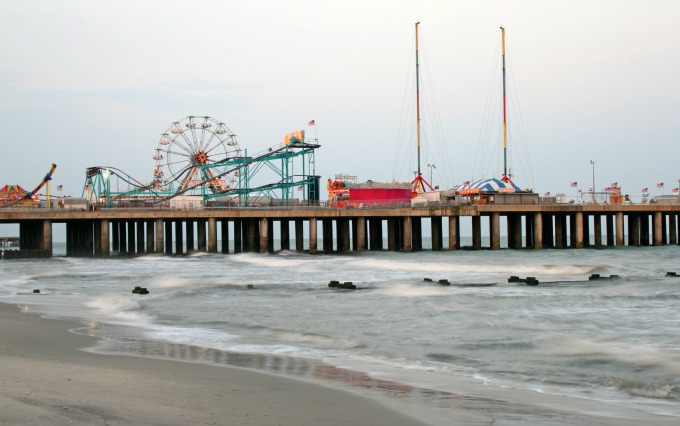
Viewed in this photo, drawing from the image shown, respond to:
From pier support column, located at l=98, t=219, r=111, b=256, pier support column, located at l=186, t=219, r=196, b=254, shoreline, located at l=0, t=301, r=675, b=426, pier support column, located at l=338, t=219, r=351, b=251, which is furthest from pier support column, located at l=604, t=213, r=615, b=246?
shoreline, located at l=0, t=301, r=675, b=426

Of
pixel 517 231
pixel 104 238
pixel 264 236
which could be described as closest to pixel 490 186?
pixel 517 231

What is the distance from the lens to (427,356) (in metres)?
13.1

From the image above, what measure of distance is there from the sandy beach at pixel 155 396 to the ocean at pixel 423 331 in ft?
2.27

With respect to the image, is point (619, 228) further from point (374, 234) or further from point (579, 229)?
point (374, 234)

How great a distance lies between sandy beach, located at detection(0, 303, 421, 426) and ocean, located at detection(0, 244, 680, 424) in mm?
692

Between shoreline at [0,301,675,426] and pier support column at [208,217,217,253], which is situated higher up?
pier support column at [208,217,217,253]

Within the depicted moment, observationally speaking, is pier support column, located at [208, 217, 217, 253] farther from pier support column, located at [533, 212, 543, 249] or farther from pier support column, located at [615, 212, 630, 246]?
pier support column, located at [615, 212, 630, 246]

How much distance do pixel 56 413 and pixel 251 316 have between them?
11888 millimetres

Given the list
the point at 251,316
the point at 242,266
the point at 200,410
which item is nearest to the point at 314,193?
the point at 242,266

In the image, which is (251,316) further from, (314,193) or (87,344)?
(314,193)

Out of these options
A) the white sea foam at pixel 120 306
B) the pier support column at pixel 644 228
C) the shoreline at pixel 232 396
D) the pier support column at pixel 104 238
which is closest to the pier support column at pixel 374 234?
the pier support column at pixel 104 238

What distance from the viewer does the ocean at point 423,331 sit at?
10055 millimetres

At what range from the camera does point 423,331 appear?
16344 millimetres

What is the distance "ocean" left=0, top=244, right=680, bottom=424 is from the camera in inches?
396
